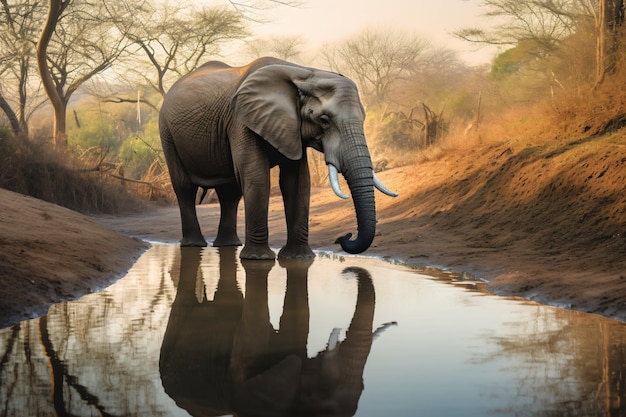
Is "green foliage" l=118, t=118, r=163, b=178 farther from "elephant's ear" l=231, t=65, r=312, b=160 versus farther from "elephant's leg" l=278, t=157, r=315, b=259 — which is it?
"elephant's ear" l=231, t=65, r=312, b=160

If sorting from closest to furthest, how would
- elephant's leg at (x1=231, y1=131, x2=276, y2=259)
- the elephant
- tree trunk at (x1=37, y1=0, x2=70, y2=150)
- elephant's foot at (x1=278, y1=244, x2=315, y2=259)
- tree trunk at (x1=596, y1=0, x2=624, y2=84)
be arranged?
1. the elephant
2. elephant's leg at (x1=231, y1=131, x2=276, y2=259)
3. elephant's foot at (x1=278, y1=244, x2=315, y2=259)
4. tree trunk at (x1=596, y1=0, x2=624, y2=84)
5. tree trunk at (x1=37, y1=0, x2=70, y2=150)

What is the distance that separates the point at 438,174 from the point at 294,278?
746cm

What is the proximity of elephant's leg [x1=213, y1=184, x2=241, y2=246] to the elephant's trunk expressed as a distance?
3.45 metres

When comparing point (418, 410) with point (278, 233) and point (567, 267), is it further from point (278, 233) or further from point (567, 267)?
point (278, 233)

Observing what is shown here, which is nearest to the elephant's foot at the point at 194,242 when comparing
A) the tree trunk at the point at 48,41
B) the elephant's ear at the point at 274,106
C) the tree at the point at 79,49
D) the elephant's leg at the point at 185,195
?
the elephant's leg at the point at 185,195

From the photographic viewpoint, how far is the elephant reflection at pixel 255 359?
3.94 metres

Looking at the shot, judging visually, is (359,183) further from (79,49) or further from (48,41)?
(79,49)

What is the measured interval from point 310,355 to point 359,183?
160 inches

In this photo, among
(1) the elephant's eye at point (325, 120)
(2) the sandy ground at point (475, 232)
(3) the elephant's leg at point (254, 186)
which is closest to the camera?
(2) the sandy ground at point (475, 232)

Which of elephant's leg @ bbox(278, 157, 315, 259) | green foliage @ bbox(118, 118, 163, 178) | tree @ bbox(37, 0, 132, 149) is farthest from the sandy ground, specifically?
green foliage @ bbox(118, 118, 163, 178)

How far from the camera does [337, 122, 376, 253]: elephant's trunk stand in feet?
28.2

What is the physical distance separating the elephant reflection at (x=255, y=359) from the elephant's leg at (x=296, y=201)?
2601 mm

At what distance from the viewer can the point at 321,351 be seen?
5117 mm

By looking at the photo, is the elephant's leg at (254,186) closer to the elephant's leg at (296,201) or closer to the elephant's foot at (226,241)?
the elephant's leg at (296,201)
